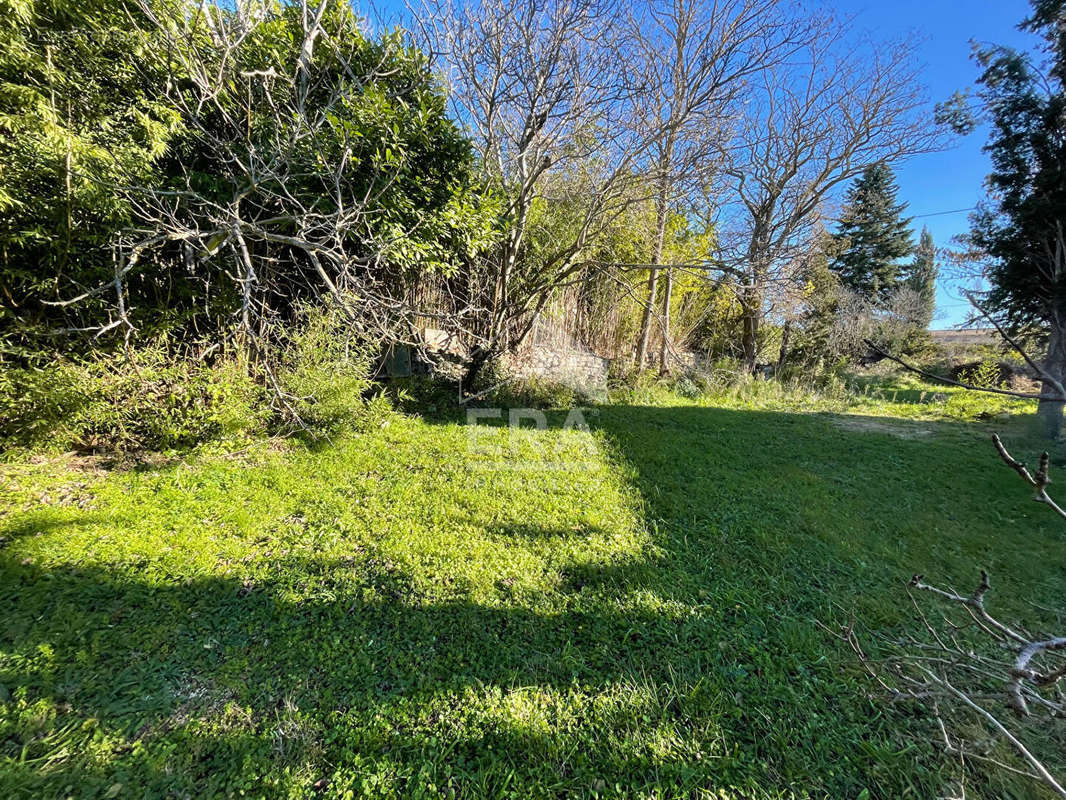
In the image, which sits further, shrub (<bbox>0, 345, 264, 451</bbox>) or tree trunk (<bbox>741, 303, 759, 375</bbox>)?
tree trunk (<bbox>741, 303, 759, 375</bbox>)

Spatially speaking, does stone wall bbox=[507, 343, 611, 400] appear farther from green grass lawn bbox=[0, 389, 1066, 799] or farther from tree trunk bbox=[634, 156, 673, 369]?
green grass lawn bbox=[0, 389, 1066, 799]

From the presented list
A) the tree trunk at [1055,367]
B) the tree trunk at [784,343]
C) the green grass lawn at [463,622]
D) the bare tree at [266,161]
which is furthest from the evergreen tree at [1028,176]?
the bare tree at [266,161]

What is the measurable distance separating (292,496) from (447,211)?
3042mm

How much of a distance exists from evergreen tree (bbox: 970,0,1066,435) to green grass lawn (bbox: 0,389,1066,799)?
10.1ft

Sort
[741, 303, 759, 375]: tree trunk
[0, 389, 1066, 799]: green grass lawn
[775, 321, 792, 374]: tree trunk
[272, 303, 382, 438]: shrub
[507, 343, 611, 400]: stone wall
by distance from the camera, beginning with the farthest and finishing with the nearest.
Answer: [775, 321, 792, 374]: tree trunk, [741, 303, 759, 375]: tree trunk, [507, 343, 611, 400]: stone wall, [272, 303, 382, 438]: shrub, [0, 389, 1066, 799]: green grass lawn

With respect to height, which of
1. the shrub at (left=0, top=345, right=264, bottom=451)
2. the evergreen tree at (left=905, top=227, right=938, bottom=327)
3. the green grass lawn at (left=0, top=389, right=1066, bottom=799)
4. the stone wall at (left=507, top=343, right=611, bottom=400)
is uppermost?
the evergreen tree at (left=905, top=227, right=938, bottom=327)

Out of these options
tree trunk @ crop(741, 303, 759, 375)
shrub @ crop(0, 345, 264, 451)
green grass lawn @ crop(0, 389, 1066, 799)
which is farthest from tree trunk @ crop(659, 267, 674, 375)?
shrub @ crop(0, 345, 264, 451)

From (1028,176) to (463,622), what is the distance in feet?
24.6

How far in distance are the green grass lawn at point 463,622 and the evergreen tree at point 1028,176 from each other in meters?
3.07

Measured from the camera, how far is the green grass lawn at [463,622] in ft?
4.44

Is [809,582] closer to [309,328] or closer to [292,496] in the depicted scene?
[292,496]

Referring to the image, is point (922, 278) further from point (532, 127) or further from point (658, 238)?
point (532, 127)

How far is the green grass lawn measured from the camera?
1.35m

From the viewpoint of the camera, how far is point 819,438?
16.0 feet
